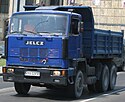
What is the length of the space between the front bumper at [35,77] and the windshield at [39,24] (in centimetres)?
121

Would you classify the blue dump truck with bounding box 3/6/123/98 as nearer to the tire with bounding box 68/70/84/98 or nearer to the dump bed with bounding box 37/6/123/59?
the tire with bounding box 68/70/84/98

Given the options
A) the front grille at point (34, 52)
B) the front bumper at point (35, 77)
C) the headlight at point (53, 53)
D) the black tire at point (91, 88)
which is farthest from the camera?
the black tire at point (91, 88)

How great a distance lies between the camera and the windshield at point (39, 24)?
1439 centimetres

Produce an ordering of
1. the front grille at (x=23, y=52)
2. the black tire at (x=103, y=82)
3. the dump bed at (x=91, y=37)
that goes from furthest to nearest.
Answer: the black tire at (x=103, y=82)
the dump bed at (x=91, y=37)
the front grille at (x=23, y=52)

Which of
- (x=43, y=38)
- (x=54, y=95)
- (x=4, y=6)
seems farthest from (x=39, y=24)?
(x=4, y=6)

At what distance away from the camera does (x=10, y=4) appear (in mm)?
84500

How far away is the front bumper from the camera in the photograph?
14.0 meters

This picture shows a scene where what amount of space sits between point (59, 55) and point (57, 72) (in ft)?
1.80

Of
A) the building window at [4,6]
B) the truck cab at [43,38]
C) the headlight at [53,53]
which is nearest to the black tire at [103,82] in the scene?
the truck cab at [43,38]

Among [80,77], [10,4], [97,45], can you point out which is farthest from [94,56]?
[10,4]

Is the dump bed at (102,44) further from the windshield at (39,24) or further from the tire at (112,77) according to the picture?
the windshield at (39,24)

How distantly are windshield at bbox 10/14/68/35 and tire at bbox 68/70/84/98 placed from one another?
157 centimetres

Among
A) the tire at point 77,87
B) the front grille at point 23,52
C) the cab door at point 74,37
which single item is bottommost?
the tire at point 77,87

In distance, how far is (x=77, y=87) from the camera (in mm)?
14727
